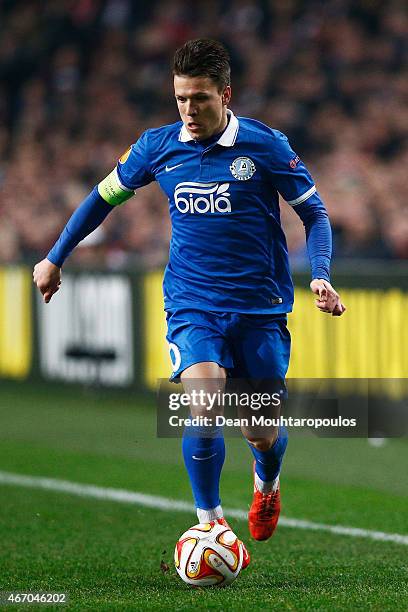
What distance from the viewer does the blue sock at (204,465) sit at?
5.28 m

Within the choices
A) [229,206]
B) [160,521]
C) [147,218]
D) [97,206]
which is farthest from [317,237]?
[147,218]

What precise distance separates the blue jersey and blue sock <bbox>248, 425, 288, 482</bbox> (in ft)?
2.18

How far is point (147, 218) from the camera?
15344mm

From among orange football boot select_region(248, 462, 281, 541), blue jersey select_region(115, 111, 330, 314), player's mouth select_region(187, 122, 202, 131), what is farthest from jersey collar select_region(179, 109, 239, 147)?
orange football boot select_region(248, 462, 281, 541)

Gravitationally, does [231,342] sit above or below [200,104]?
below

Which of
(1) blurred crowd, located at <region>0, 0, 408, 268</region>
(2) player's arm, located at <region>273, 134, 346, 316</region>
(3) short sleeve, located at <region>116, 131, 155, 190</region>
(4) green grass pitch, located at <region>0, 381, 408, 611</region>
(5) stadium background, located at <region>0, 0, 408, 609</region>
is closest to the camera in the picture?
(4) green grass pitch, located at <region>0, 381, 408, 611</region>

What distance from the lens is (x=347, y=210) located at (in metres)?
13.0

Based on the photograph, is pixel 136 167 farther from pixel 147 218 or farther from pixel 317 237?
pixel 147 218

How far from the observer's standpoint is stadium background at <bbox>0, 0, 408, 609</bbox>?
963 cm

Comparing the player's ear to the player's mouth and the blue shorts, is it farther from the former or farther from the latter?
the blue shorts

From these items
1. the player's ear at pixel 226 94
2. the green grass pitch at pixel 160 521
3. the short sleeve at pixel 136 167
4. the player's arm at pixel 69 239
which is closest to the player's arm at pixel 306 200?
the player's ear at pixel 226 94

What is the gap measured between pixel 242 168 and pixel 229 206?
0.17m

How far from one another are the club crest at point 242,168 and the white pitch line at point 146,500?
6.93 ft

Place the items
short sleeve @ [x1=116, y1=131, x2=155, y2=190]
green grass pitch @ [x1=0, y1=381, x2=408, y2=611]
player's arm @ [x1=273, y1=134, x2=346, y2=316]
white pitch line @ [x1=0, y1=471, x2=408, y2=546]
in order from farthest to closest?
white pitch line @ [x1=0, y1=471, x2=408, y2=546] < short sleeve @ [x1=116, y1=131, x2=155, y2=190] < player's arm @ [x1=273, y1=134, x2=346, y2=316] < green grass pitch @ [x1=0, y1=381, x2=408, y2=611]
